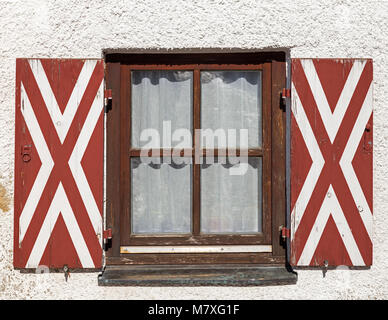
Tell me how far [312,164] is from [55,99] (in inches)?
63.2

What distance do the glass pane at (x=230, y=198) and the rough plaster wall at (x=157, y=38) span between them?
404mm

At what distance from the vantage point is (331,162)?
3021 mm

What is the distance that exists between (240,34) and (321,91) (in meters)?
0.61

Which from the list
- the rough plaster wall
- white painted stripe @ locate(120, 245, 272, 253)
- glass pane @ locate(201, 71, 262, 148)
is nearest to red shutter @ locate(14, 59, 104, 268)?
the rough plaster wall

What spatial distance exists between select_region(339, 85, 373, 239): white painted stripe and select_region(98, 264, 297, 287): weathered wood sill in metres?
0.57

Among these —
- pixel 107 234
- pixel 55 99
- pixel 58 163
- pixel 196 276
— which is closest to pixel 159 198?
pixel 107 234

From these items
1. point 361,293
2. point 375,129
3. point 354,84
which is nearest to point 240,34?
point 354,84

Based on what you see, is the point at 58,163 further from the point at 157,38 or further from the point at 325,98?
the point at 325,98

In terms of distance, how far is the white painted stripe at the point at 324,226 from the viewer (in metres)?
3.02

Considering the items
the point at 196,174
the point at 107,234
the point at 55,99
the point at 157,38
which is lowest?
the point at 107,234

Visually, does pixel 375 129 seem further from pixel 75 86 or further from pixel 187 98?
pixel 75 86

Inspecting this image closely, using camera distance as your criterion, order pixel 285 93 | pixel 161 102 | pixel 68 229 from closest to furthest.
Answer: pixel 68 229 → pixel 285 93 → pixel 161 102

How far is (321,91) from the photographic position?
9.89 feet

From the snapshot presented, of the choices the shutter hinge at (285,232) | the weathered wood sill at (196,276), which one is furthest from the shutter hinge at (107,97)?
the shutter hinge at (285,232)
